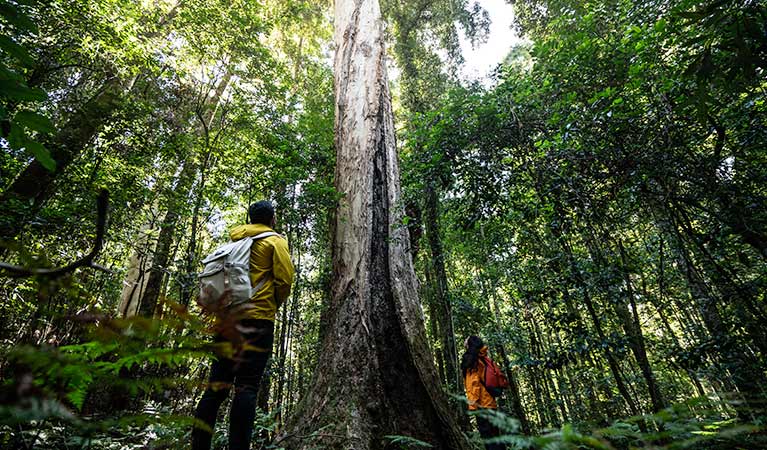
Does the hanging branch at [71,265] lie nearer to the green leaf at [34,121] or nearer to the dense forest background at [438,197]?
the dense forest background at [438,197]

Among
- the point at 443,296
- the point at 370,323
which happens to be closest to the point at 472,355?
the point at 443,296

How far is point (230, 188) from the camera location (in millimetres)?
6016

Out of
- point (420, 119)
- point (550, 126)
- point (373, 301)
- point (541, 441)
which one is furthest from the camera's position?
point (420, 119)

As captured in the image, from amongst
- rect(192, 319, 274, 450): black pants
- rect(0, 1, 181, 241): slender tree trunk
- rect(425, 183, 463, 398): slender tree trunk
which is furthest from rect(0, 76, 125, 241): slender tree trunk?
rect(425, 183, 463, 398): slender tree trunk

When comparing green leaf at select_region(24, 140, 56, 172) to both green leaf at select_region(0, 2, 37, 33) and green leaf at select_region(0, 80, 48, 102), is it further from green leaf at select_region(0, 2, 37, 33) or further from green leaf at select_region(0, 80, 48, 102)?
green leaf at select_region(0, 2, 37, 33)

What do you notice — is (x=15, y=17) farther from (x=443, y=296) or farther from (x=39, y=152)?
(x=443, y=296)

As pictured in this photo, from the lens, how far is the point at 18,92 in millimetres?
966

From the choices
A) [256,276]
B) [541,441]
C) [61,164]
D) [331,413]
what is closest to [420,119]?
[256,276]

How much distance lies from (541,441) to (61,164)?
7676 millimetres

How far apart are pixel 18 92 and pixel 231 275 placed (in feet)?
4.42

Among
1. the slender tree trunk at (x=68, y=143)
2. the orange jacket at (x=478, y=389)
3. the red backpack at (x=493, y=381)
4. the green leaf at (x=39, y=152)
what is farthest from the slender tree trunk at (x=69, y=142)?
the red backpack at (x=493, y=381)

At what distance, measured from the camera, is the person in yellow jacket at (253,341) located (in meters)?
1.95

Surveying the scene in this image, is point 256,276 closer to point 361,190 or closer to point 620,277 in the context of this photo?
point 361,190

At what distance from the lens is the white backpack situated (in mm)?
2059
